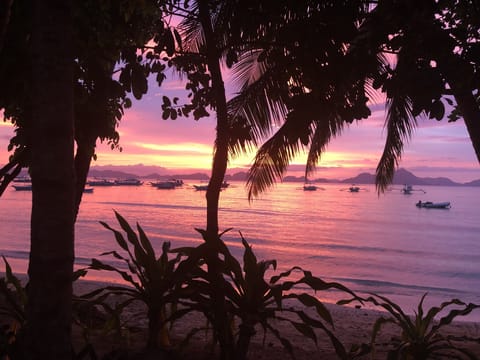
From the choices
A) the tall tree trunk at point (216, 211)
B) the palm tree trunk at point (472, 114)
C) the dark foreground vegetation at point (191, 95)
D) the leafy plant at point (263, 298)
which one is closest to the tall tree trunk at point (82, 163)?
the dark foreground vegetation at point (191, 95)

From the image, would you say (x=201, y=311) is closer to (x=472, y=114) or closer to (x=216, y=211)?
(x=216, y=211)

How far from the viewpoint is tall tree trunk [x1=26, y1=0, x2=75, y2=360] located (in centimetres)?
174

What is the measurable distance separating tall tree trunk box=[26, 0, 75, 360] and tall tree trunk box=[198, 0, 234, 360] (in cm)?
104

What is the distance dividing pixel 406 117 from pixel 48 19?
7351mm

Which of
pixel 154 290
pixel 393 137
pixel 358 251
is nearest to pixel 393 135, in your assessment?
pixel 393 137

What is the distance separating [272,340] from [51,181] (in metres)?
2.84

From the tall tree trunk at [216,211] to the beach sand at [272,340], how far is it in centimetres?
27

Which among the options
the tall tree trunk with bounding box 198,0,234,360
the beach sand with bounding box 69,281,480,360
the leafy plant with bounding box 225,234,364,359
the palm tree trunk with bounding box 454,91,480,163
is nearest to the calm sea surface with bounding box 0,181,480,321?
the beach sand with bounding box 69,281,480,360

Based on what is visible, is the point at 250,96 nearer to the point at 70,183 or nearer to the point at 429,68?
the point at 429,68

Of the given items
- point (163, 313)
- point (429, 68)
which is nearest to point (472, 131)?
point (429, 68)

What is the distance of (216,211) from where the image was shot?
9.04 feet

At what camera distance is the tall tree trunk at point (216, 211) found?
2.69 meters

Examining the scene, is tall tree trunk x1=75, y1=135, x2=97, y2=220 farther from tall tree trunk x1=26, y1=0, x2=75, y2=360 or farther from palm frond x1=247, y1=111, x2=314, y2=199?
palm frond x1=247, y1=111, x2=314, y2=199

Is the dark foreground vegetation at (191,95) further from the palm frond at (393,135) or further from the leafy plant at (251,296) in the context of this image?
the palm frond at (393,135)
